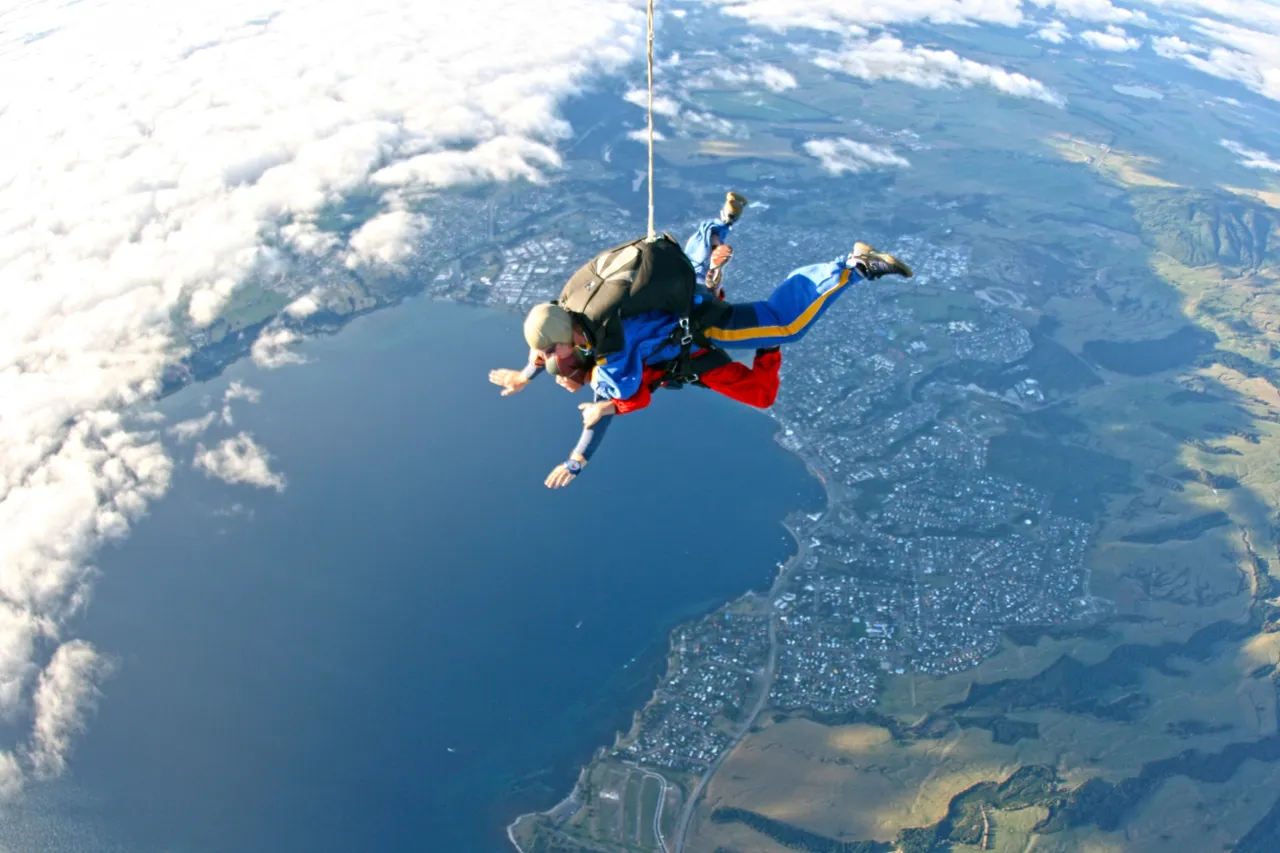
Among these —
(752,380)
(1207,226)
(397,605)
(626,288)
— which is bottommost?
(397,605)

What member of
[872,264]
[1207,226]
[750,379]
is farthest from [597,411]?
[1207,226]

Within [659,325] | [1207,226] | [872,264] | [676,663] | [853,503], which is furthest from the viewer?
[1207,226]

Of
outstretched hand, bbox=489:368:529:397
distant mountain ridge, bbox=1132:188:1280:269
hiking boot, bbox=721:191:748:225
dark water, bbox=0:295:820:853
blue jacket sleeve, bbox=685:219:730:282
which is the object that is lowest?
dark water, bbox=0:295:820:853

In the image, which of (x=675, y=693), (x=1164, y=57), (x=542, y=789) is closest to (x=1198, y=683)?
(x=675, y=693)

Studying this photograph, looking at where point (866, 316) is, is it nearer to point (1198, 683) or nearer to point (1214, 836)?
point (1198, 683)

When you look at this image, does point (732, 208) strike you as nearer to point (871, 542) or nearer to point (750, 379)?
point (750, 379)

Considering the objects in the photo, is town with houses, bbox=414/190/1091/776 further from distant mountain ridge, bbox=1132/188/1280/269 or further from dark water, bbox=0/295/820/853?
distant mountain ridge, bbox=1132/188/1280/269

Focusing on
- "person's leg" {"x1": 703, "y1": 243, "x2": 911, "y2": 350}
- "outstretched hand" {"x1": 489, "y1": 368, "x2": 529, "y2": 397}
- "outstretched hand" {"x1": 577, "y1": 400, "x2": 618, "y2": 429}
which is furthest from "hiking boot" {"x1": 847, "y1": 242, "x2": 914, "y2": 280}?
"outstretched hand" {"x1": 489, "y1": 368, "x2": 529, "y2": 397}
